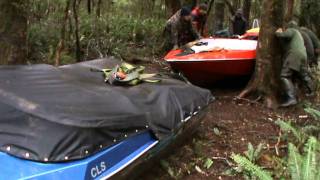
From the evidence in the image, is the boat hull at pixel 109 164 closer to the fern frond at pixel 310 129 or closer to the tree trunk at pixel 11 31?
the fern frond at pixel 310 129

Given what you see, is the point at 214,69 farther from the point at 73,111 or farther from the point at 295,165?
the point at 73,111

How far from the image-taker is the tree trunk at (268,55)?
9.30 meters

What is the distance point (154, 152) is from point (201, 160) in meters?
1.41

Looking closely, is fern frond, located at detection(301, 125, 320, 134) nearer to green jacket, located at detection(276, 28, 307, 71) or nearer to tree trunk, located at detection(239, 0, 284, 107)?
tree trunk, located at detection(239, 0, 284, 107)

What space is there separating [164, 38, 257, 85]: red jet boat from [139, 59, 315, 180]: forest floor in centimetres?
44

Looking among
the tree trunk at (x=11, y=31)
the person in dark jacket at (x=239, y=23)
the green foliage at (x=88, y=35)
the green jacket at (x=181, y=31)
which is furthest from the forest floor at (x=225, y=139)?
the person in dark jacket at (x=239, y=23)

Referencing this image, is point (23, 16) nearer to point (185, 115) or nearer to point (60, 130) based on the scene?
point (185, 115)

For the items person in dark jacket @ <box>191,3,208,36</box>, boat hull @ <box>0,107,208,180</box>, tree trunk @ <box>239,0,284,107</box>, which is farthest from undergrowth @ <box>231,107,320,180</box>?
person in dark jacket @ <box>191,3,208,36</box>

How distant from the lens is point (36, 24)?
14.0 m

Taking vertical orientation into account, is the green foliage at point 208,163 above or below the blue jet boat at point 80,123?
below

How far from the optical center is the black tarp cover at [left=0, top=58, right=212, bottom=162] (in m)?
4.27

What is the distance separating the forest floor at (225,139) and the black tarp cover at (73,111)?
30.9 inches

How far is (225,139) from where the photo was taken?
7.71 metres

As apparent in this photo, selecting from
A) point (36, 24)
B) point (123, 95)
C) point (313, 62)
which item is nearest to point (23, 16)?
point (123, 95)
